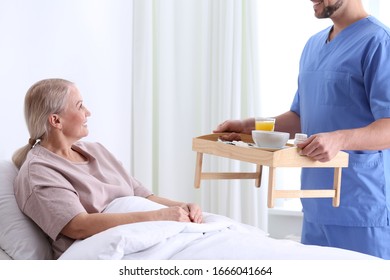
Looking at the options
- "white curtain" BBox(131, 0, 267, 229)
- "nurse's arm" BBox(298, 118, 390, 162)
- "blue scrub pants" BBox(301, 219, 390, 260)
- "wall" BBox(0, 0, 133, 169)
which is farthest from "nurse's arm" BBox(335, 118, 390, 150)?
"white curtain" BBox(131, 0, 267, 229)

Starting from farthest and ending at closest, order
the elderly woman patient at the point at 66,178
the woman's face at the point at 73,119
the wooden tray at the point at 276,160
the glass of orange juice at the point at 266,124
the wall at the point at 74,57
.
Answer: the wall at the point at 74,57, the woman's face at the point at 73,119, the glass of orange juice at the point at 266,124, the elderly woman patient at the point at 66,178, the wooden tray at the point at 276,160

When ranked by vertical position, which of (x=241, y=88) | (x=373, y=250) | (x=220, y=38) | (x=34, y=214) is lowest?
(x=373, y=250)

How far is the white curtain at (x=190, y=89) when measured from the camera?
Answer: 338 centimetres

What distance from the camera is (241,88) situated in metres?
3.44

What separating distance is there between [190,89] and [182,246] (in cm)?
193

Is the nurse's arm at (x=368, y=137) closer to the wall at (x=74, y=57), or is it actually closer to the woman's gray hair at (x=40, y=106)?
the woman's gray hair at (x=40, y=106)

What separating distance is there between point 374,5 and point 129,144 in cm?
153

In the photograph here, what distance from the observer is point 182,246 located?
1727 millimetres

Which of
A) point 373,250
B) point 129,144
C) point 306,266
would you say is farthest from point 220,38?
point 306,266

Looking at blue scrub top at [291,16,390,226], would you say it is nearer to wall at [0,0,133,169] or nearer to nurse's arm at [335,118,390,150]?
nurse's arm at [335,118,390,150]

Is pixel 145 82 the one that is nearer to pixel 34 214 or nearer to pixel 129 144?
pixel 129 144

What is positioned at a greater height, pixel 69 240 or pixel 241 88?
pixel 241 88

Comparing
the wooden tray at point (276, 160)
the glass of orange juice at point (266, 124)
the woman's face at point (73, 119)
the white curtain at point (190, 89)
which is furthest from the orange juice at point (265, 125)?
the white curtain at point (190, 89)

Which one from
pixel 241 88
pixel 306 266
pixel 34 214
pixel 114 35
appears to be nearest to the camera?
pixel 306 266
